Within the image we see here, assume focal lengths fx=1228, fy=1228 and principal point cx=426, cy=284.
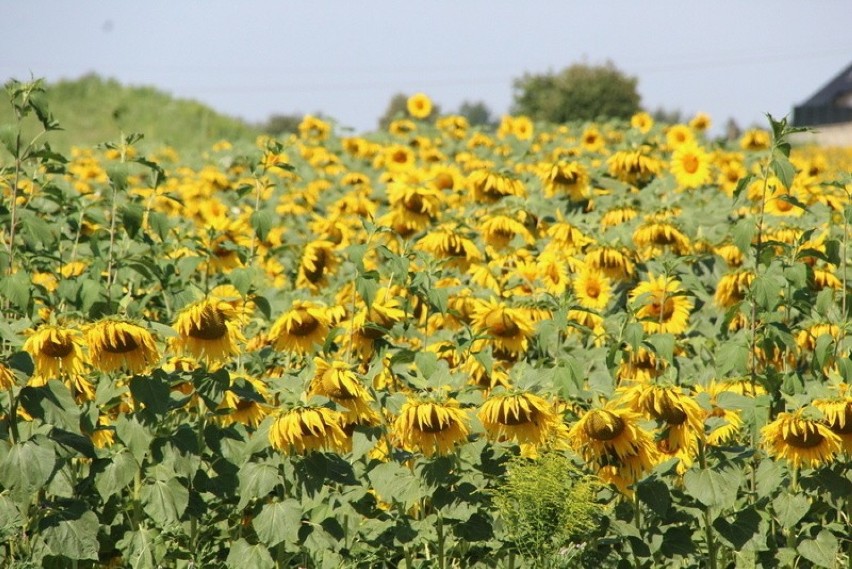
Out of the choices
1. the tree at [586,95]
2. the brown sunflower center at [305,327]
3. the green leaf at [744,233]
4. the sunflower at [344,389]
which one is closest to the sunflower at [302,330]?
the brown sunflower center at [305,327]

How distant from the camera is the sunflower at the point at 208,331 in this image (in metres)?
4.28

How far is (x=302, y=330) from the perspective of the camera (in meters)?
4.72

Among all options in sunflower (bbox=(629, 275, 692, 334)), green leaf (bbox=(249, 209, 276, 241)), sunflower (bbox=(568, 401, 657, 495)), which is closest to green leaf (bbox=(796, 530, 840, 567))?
sunflower (bbox=(568, 401, 657, 495))

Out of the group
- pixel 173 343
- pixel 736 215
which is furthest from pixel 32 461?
pixel 736 215

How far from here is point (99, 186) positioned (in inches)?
495

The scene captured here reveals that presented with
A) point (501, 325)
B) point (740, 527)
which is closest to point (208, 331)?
point (501, 325)

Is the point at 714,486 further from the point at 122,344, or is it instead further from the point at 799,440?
the point at 122,344

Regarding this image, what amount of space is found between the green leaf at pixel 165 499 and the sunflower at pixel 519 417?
1.05 meters

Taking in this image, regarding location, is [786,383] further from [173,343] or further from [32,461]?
[32,461]

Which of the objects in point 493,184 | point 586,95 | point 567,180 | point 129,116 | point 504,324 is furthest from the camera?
point 129,116

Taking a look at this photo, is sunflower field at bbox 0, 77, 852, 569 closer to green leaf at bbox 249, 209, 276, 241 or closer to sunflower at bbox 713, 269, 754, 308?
sunflower at bbox 713, 269, 754, 308

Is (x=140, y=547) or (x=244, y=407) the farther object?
(x=244, y=407)

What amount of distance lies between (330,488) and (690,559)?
141cm

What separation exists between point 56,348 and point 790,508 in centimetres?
260
